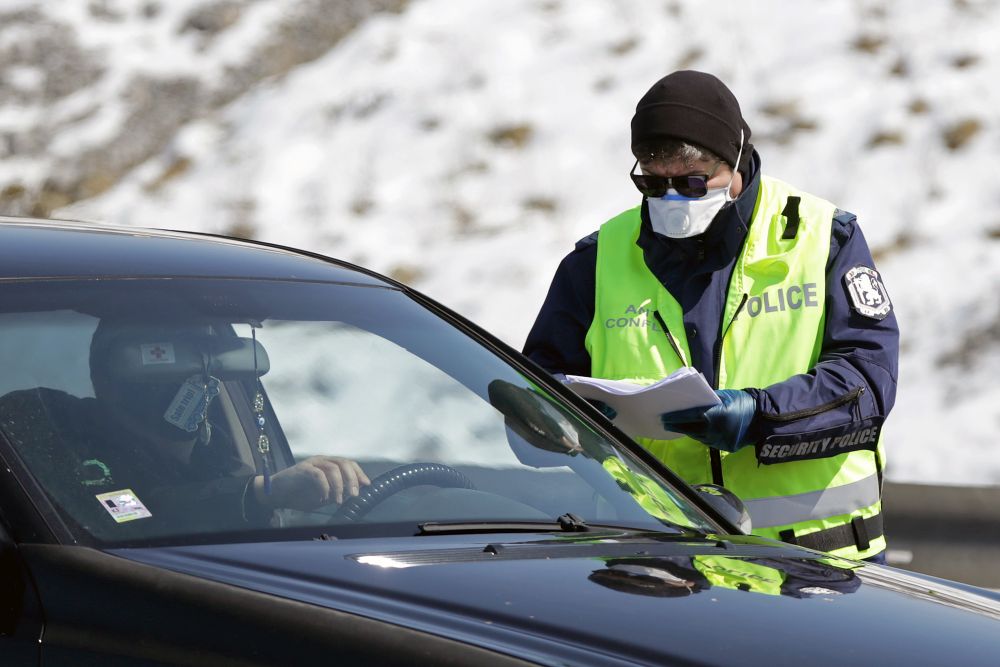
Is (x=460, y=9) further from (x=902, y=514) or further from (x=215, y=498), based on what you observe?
(x=215, y=498)

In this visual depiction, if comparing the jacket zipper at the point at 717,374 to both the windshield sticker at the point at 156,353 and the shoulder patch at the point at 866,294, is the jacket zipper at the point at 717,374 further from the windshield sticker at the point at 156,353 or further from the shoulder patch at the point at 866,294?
the windshield sticker at the point at 156,353

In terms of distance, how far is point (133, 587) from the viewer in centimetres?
188

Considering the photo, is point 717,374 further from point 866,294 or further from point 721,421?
point 866,294

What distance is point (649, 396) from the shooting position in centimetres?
327

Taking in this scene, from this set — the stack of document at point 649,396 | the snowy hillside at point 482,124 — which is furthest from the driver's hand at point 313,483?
the snowy hillside at point 482,124

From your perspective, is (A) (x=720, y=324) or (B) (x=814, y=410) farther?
(A) (x=720, y=324)

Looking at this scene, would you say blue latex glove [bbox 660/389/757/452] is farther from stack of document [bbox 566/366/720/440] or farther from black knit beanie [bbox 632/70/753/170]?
black knit beanie [bbox 632/70/753/170]

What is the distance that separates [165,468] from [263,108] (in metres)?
11.5

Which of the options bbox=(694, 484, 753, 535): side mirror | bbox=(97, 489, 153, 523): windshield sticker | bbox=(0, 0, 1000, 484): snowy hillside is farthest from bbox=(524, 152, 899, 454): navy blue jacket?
bbox=(0, 0, 1000, 484): snowy hillside

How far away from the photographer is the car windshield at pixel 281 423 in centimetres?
214

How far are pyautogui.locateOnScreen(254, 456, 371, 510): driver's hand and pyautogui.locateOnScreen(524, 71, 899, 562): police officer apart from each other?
1.11m

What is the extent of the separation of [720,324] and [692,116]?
497 mm

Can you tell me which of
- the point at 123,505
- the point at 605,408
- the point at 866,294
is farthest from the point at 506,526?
the point at 866,294

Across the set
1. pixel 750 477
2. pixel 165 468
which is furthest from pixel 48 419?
pixel 750 477
